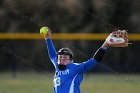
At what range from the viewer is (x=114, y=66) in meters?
15.4

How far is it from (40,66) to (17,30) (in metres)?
3.19

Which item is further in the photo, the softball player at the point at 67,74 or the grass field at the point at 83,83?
the grass field at the point at 83,83

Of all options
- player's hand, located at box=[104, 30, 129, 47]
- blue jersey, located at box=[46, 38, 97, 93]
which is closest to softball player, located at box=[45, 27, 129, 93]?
blue jersey, located at box=[46, 38, 97, 93]

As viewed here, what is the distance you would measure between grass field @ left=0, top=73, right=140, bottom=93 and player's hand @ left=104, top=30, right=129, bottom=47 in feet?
18.8

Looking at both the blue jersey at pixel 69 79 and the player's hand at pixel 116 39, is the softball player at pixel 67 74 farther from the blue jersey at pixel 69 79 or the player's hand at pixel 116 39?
the player's hand at pixel 116 39

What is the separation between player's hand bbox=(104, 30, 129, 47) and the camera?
641 centimetres

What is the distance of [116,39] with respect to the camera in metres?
6.49

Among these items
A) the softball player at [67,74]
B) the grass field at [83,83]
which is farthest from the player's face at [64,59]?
the grass field at [83,83]

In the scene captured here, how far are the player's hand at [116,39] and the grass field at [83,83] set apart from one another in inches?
226

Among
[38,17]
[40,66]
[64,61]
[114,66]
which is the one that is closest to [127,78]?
[114,66]

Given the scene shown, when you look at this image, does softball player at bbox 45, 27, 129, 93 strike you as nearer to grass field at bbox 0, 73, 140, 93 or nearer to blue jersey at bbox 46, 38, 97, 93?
blue jersey at bbox 46, 38, 97, 93

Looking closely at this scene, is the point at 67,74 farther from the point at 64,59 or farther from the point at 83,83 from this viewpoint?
the point at 83,83

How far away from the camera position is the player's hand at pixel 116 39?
641cm

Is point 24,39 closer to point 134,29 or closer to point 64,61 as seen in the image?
point 134,29
